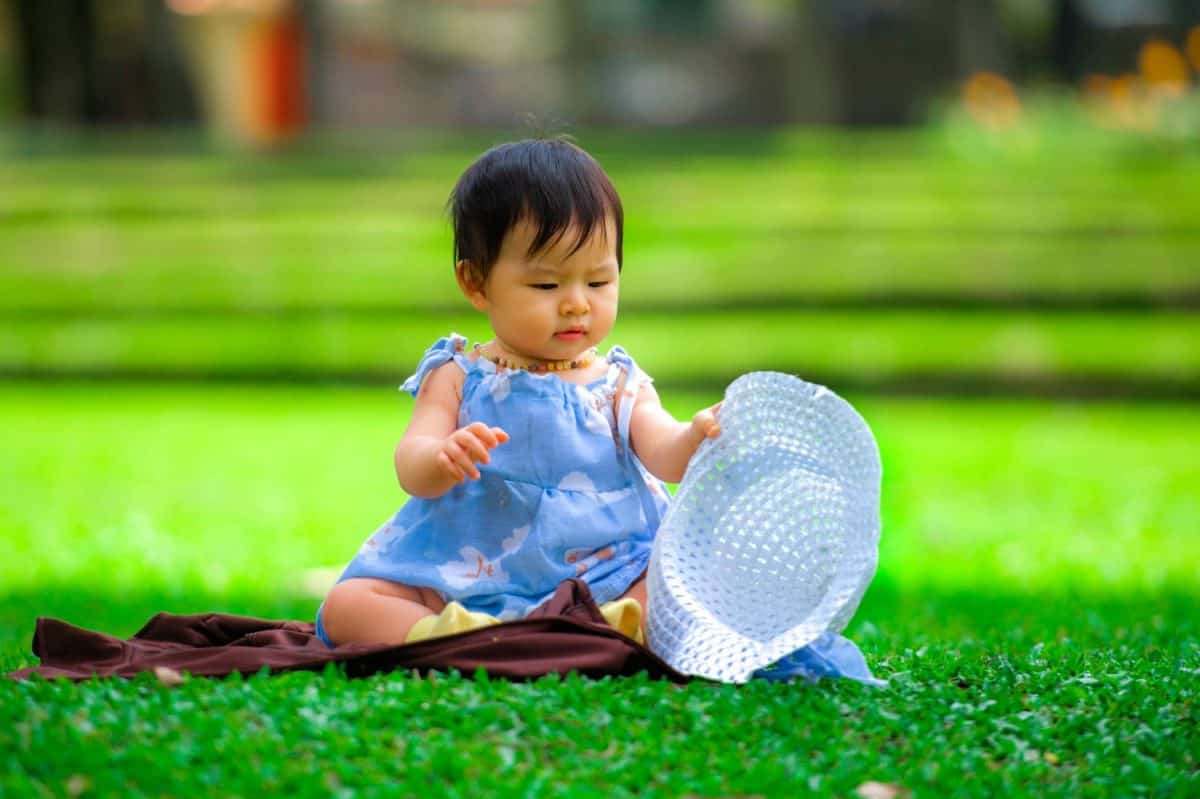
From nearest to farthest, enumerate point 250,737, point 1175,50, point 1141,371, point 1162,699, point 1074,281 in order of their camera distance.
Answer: point 250,737 → point 1162,699 → point 1141,371 → point 1074,281 → point 1175,50

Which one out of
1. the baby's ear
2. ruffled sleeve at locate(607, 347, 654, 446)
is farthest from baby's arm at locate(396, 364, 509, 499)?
ruffled sleeve at locate(607, 347, 654, 446)

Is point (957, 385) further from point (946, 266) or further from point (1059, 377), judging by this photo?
point (946, 266)

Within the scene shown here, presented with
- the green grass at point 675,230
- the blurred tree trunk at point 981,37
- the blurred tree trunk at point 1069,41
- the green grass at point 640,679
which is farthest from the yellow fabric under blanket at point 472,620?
the blurred tree trunk at point 1069,41

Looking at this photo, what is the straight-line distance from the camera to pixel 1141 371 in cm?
1087

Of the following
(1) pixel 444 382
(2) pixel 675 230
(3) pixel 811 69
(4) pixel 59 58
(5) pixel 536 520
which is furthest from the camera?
(4) pixel 59 58

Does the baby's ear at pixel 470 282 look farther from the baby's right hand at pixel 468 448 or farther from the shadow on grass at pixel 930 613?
the shadow on grass at pixel 930 613

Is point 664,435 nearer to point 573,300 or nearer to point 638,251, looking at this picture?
point 573,300

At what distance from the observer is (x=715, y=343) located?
11172mm

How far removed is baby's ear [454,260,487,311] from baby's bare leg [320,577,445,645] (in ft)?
1.93

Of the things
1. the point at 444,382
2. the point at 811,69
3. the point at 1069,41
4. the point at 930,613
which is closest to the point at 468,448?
the point at 444,382

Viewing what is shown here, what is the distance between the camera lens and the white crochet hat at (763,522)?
2.97m

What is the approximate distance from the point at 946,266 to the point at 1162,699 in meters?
9.58

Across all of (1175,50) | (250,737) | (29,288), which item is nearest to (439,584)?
(250,737)

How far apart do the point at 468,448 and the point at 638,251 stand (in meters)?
10.4
